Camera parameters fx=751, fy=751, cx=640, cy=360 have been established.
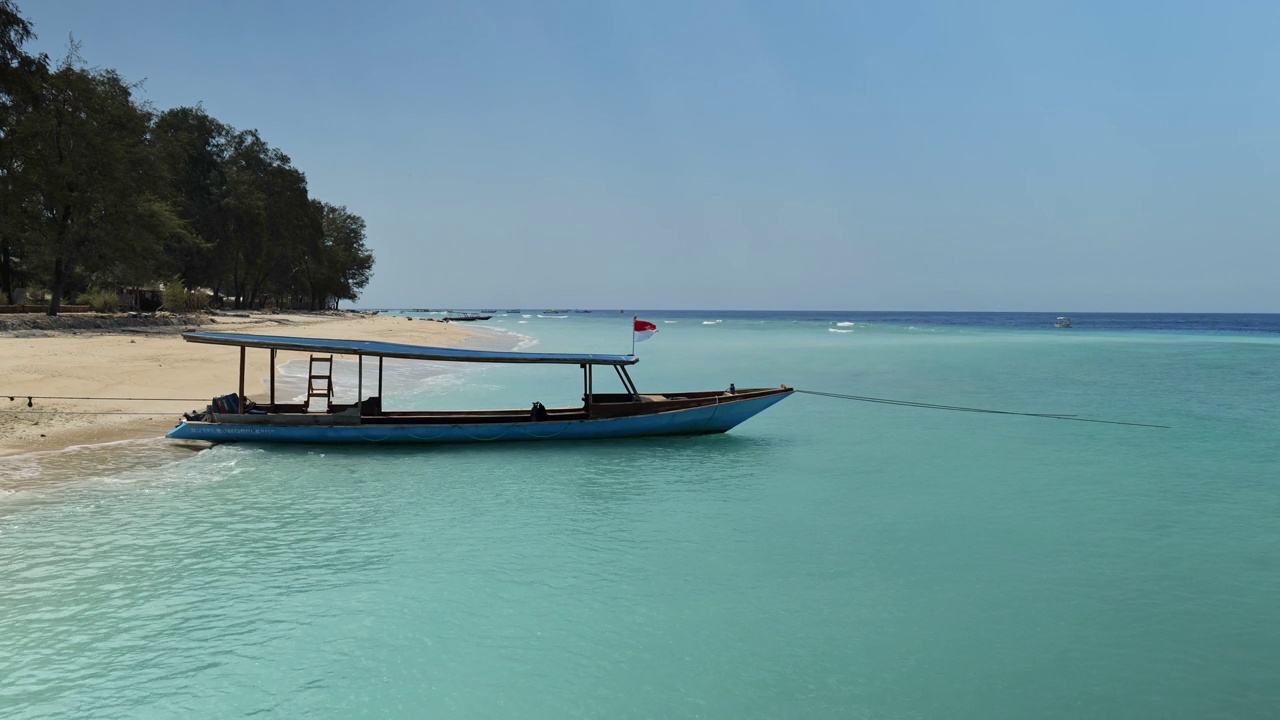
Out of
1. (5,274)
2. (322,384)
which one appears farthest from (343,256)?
(322,384)

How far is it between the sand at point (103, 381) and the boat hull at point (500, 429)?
232 centimetres

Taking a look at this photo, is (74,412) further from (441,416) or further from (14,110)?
(14,110)

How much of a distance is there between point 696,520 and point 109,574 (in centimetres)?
802

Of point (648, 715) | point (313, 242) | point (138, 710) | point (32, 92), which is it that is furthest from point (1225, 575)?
point (313, 242)

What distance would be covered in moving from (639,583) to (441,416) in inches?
384

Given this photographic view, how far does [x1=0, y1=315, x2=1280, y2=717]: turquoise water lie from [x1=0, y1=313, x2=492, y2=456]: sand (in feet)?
6.50

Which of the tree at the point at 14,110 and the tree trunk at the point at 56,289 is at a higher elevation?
the tree at the point at 14,110

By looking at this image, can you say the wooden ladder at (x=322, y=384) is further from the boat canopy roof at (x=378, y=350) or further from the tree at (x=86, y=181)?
the tree at (x=86, y=181)

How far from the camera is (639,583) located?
9.52m

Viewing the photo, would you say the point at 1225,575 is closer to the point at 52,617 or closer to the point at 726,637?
the point at 726,637

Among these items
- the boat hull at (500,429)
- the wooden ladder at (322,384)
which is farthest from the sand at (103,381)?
the boat hull at (500,429)

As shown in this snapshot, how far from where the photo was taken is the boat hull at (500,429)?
54.6 ft

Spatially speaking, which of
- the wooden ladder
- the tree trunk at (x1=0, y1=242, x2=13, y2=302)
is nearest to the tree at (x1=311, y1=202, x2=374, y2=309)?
the tree trunk at (x1=0, y1=242, x2=13, y2=302)

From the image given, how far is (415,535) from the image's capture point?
11.3 meters
